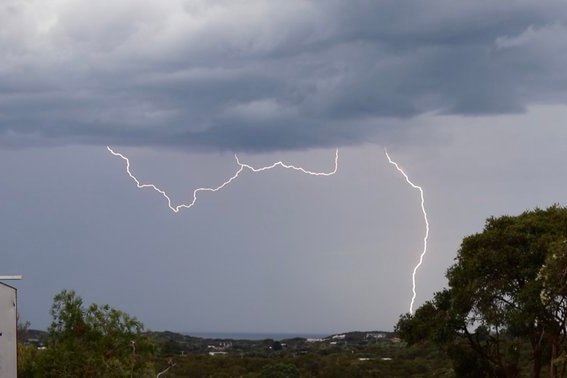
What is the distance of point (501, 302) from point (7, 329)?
54.7 ft

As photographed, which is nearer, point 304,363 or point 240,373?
point 240,373

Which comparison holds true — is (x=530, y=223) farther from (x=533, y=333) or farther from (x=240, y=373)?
(x=240, y=373)

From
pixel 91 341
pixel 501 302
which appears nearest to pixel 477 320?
pixel 501 302

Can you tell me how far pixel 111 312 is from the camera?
83.8 feet

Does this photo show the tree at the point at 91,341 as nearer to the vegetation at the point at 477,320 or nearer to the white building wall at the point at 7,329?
the vegetation at the point at 477,320

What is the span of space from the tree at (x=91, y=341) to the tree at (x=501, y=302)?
34.1ft

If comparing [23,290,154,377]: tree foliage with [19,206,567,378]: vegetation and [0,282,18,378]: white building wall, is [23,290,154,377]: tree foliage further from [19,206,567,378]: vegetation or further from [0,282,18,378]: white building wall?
[0,282,18,378]: white building wall

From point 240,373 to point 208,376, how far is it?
230 centimetres

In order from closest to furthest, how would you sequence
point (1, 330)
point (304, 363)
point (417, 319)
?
point (1, 330)
point (417, 319)
point (304, 363)

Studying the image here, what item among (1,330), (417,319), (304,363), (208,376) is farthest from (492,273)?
(304,363)

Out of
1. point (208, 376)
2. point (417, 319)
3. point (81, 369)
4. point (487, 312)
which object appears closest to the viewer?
point (81, 369)

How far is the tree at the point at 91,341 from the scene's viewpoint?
2475 centimetres

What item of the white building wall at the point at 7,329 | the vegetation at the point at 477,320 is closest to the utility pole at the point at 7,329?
the white building wall at the point at 7,329

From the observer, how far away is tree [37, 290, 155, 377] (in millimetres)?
24750
